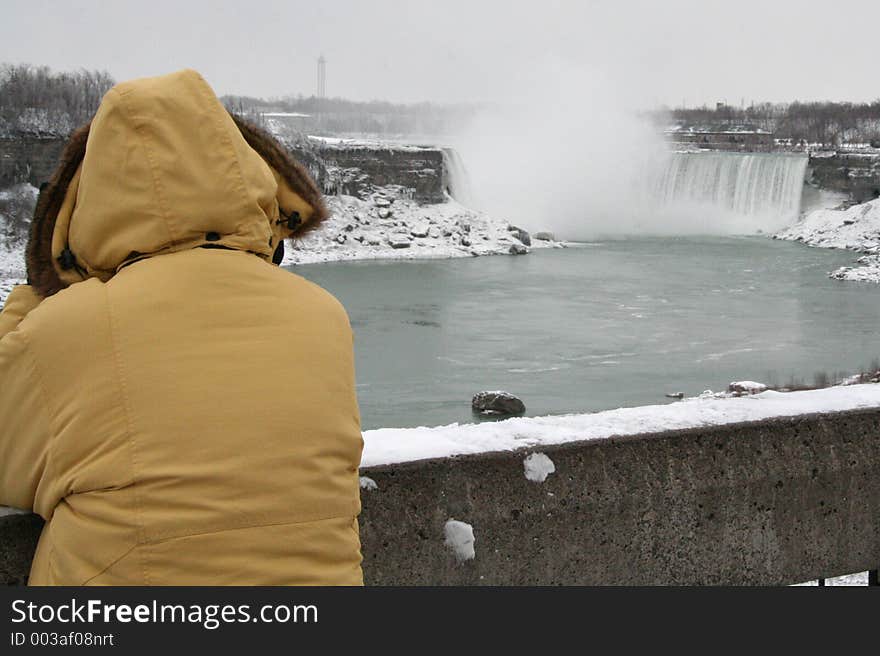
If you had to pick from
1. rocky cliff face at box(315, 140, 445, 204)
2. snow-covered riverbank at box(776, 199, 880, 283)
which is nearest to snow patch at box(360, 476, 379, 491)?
snow-covered riverbank at box(776, 199, 880, 283)

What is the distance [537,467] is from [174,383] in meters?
1.30

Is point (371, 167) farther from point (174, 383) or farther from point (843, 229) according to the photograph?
point (174, 383)

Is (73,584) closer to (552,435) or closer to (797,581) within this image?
(552,435)

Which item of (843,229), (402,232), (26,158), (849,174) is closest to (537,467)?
(402,232)

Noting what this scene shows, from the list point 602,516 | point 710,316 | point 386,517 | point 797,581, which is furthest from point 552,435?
point 710,316

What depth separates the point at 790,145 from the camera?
2574 inches

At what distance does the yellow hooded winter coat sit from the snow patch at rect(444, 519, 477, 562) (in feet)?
3.22

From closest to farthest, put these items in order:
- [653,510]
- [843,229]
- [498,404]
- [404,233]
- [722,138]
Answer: [653,510] → [498,404] → [404,233] → [843,229] → [722,138]

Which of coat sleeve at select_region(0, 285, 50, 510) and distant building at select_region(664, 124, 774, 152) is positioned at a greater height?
coat sleeve at select_region(0, 285, 50, 510)

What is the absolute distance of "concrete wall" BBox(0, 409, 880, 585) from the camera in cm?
259

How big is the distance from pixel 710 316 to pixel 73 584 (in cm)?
2068

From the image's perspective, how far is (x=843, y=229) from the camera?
40.7m

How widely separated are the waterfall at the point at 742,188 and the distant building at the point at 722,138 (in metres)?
10.9

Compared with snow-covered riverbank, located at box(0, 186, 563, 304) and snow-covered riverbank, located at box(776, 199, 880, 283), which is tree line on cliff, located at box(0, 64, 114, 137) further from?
snow-covered riverbank, located at box(776, 199, 880, 283)
